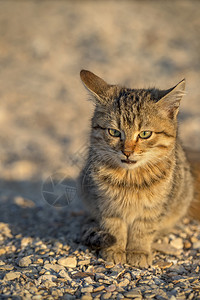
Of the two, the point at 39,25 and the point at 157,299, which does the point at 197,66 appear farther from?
the point at 157,299

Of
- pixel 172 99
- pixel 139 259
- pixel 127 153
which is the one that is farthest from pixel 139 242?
pixel 172 99

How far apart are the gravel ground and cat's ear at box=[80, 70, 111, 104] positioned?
696mm

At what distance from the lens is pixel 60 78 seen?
309 inches

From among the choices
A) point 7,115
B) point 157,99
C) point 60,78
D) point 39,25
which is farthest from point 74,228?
point 39,25

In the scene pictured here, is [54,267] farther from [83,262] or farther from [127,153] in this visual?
[127,153]

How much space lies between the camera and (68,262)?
9.59 ft

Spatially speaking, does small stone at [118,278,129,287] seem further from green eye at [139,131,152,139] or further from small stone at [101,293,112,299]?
green eye at [139,131,152,139]

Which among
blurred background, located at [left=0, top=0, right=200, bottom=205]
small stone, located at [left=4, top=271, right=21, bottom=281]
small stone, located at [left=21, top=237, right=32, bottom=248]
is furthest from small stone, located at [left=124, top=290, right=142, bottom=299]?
blurred background, located at [left=0, top=0, right=200, bottom=205]

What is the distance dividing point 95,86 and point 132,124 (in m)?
0.55

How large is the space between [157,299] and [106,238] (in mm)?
841

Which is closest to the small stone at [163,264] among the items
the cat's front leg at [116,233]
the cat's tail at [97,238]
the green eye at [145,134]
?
the cat's front leg at [116,233]

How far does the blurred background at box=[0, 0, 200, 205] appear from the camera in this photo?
5.58 metres

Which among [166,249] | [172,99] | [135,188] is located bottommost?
[166,249]

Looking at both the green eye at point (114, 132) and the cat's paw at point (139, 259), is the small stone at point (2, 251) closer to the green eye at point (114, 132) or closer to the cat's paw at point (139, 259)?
the cat's paw at point (139, 259)
